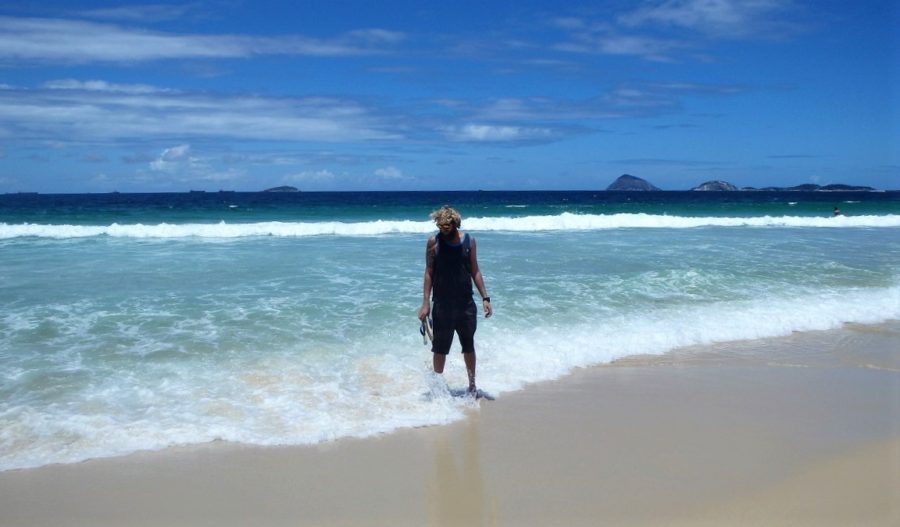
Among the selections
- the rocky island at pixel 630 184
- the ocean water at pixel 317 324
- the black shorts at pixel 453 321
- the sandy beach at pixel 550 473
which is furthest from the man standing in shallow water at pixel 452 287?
the rocky island at pixel 630 184

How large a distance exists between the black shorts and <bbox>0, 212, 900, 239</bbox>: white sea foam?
57.8 ft

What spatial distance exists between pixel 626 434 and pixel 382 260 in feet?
33.0

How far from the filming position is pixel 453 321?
19.8 feet

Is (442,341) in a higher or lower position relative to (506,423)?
higher

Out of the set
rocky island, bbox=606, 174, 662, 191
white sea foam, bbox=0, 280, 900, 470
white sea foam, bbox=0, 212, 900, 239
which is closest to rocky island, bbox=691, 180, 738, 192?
rocky island, bbox=606, 174, 662, 191

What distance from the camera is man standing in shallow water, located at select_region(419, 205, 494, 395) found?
5906mm

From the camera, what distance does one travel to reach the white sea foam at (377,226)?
22906 mm

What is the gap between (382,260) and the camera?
1488cm

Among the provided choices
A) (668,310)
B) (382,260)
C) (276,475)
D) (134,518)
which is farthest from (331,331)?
(382,260)


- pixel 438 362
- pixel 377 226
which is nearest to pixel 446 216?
pixel 438 362

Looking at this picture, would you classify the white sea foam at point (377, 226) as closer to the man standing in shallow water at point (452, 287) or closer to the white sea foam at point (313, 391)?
the white sea foam at point (313, 391)

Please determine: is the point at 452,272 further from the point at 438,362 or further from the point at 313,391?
the point at 313,391

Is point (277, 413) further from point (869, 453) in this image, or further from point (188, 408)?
point (869, 453)

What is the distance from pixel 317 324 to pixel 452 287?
321 centimetres
